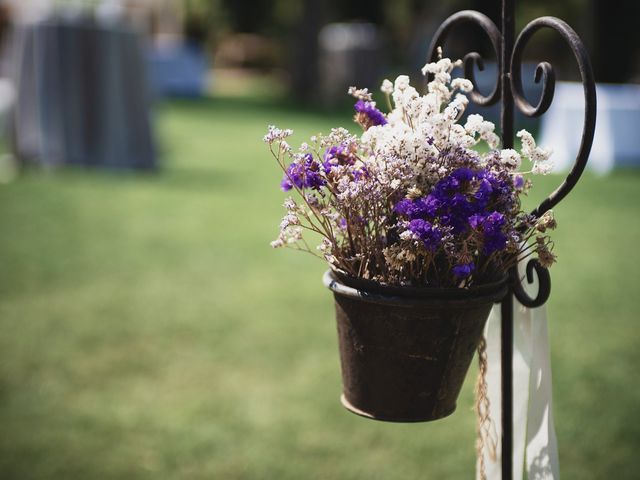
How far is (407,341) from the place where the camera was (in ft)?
4.71

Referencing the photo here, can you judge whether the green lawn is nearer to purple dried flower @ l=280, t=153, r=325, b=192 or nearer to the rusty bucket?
the rusty bucket

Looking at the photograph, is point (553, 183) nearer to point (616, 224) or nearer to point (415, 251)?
point (616, 224)

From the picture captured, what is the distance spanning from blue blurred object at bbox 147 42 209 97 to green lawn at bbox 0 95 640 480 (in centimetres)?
1181

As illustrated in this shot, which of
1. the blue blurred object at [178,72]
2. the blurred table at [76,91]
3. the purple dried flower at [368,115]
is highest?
the purple dried flower at [368,115]

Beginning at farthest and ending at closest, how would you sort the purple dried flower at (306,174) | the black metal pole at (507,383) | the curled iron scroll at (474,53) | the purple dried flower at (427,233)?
the black metal pole at (507,383) < the curled iron scroll at (474,53) < the purple dried flower at (306,174) < the purple dried flower at (427,233)

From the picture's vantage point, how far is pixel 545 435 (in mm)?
1651

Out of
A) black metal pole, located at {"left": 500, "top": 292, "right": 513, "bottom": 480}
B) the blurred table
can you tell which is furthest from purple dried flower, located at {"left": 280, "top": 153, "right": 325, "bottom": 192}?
the blurred table

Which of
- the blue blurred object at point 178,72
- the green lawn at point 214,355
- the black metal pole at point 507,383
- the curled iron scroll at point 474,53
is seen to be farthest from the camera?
the blue blurred object at point 178,72

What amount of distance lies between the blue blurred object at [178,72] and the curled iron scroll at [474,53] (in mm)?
16670

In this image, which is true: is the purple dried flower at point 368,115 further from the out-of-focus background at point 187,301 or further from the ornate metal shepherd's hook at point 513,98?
the out-of-focus background at point 187,301

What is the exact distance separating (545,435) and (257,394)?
1.80 m

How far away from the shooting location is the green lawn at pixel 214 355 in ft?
8.90

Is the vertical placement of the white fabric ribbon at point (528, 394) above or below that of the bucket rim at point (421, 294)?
below

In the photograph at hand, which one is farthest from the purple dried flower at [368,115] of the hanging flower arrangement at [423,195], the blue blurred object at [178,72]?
the blue blurred object at [178,72]
